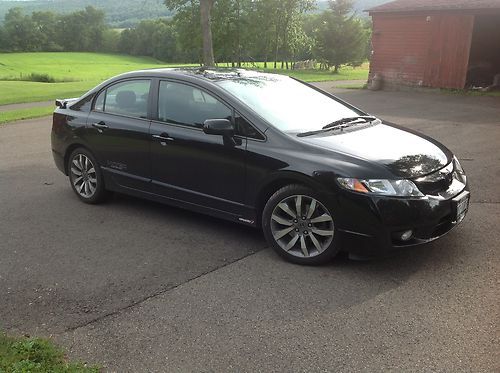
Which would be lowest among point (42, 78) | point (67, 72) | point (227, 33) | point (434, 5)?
point (67, 72)

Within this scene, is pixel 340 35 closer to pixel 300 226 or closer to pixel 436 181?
pixel 436 181

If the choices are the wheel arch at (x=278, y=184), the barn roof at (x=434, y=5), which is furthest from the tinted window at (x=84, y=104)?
the barn roof at (x=434, y=5)

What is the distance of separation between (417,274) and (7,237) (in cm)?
386

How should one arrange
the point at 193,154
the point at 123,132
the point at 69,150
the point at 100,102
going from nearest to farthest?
1. the point at 193,154
2. the point at 123,132
3. the point at 100,102
4. the point at 69,150

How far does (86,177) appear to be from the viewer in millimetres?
6180

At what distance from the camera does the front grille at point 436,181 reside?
4.14 metres

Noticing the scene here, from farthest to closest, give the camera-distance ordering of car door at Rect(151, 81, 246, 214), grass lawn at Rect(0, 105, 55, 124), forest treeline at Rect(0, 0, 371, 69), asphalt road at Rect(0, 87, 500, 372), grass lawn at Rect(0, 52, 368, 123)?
1. forest treeline at Rect(0, 0, 371, 69)
2. grass lawn at Rect(0, 52, 368, 123)
3. grass lawn at Rect(0, 105, 55, 124)
4. car door at Rect(151, 81, 246, 214)
5. asphalt road at Rect(0, 87, 500, 372)

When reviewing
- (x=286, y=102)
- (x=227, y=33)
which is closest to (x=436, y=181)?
(x=286, y=102)

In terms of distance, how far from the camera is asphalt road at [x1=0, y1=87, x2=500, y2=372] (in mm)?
3107

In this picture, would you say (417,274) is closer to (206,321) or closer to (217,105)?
(206,321)

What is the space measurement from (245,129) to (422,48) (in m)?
18.3

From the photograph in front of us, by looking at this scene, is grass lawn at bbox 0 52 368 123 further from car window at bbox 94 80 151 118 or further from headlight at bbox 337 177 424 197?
headlight at bbox 337 177 424 197

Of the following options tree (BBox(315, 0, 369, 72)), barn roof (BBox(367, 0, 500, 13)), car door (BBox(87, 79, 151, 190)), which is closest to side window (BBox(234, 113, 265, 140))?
car door (BBox(87, 79, 151, 190))

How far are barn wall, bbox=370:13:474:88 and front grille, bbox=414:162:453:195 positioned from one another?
17242 mm
